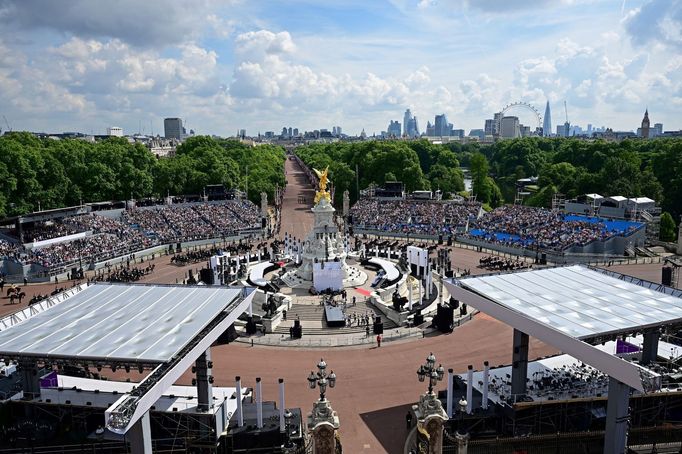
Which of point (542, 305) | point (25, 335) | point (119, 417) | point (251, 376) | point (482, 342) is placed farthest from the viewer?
point (482, 342)

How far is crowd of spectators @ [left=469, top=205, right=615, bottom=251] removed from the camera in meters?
54.7

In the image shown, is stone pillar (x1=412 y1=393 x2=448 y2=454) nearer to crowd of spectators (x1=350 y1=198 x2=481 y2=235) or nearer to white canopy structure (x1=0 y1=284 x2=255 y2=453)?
white canopy structure (x1=0 y1=284 x2=255 y2=453)

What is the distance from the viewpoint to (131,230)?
61312 mm

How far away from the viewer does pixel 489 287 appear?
77.9 ft

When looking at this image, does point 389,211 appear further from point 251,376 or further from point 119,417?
point 119,417

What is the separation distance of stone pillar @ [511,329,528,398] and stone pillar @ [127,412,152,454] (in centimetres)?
1481

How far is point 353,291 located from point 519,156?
9259 cm

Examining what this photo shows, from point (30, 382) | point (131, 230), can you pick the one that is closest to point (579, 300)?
point (30, 382)

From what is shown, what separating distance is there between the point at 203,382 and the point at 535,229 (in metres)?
51.1

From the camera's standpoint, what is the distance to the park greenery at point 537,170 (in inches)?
2881

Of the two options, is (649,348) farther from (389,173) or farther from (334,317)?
(389,173)

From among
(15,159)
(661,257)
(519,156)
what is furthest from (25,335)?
(519,156)

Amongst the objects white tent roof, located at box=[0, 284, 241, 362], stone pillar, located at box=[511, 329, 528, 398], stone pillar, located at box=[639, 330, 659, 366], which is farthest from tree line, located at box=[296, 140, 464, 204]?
stone pillar, located at box=[511, 329, 528, 398]

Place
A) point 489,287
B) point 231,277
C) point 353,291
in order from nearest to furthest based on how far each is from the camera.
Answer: point 489,287 < point 353,291 < point 231,277
